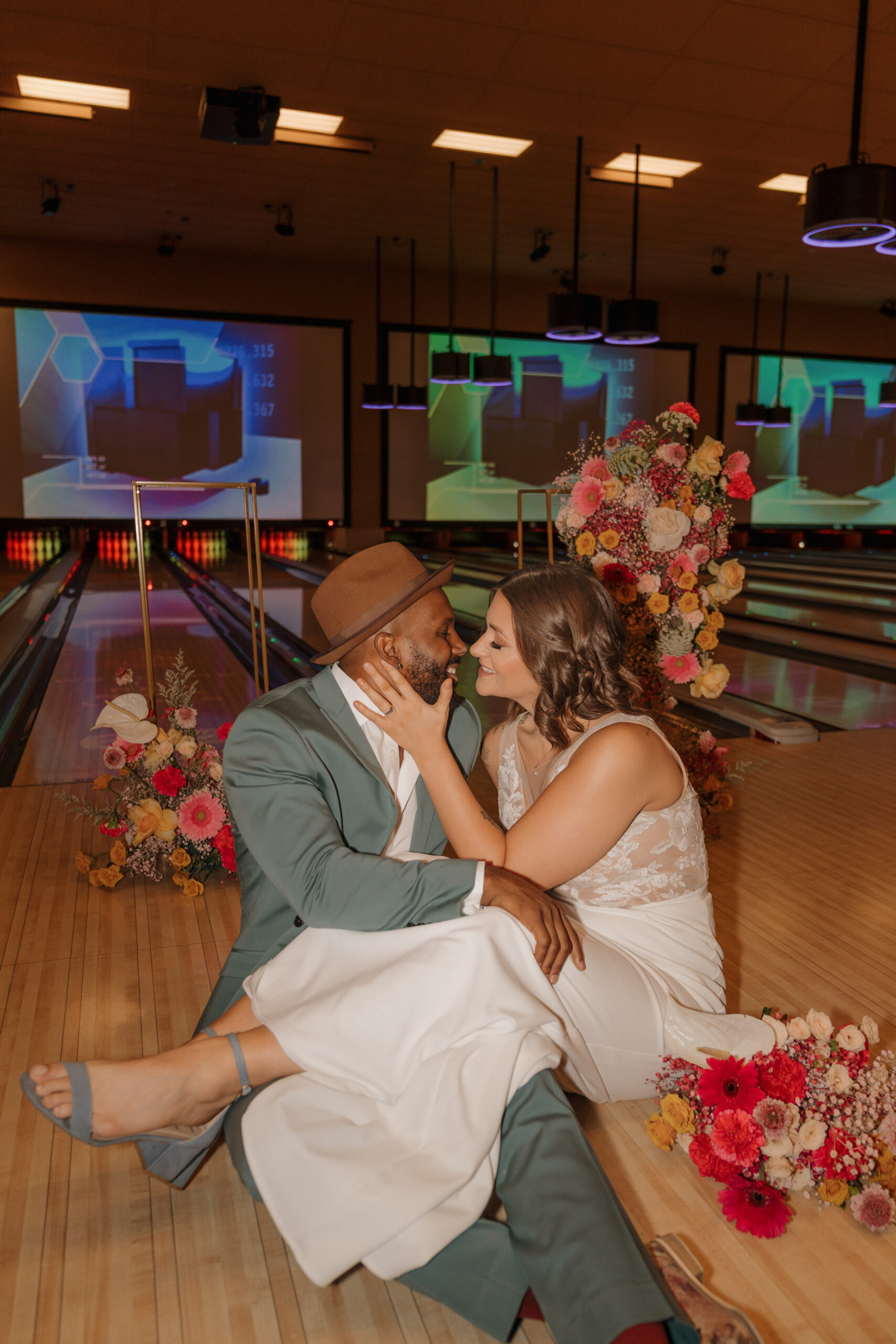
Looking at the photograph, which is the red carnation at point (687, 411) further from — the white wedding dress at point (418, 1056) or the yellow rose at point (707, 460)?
the white wedding dress at point (418, 1056)

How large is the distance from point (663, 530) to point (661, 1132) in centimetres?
160

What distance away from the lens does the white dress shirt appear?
65.7 inches

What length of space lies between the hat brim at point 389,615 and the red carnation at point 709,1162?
96 cm

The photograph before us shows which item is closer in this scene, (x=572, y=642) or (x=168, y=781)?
(x=572, y=642)

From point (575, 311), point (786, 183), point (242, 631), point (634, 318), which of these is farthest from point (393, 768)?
point (786, 183)

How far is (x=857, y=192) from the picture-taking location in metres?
3.97

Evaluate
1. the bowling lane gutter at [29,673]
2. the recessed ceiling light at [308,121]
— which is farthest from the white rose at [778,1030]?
the recessed ceiling light at [308,121]

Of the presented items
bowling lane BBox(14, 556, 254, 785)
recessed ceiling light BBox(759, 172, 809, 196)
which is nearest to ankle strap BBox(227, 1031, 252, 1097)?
bowling lane BBox(14, 556, 254, 785)

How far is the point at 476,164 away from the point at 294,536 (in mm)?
6439

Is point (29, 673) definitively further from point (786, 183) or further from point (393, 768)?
point (786, 183)

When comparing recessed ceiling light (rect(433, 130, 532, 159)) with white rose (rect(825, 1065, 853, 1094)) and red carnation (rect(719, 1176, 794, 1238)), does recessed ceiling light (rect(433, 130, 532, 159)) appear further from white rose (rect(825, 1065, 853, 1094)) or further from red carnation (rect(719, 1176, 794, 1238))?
red carnation (rect(719, 1176, 794, 1238))

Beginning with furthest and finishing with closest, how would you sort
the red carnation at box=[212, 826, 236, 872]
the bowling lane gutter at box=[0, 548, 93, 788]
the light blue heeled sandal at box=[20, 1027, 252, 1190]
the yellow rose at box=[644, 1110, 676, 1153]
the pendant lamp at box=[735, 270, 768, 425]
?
the pendant lamp at box=[735, 270, 768, 425]
the bowling lane gutter at box=[0, 548, 93, 788]
the red carnation at box=[212, 826, 236, 872]
the yellow rose at box=[644, 1110, 676, 1153]
the light blue heeled sandal at box=[20, 1027, 252, 1190]

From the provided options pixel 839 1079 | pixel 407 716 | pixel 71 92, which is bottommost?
pixel 839 1079

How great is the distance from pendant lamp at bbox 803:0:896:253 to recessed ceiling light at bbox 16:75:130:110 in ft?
14.1
